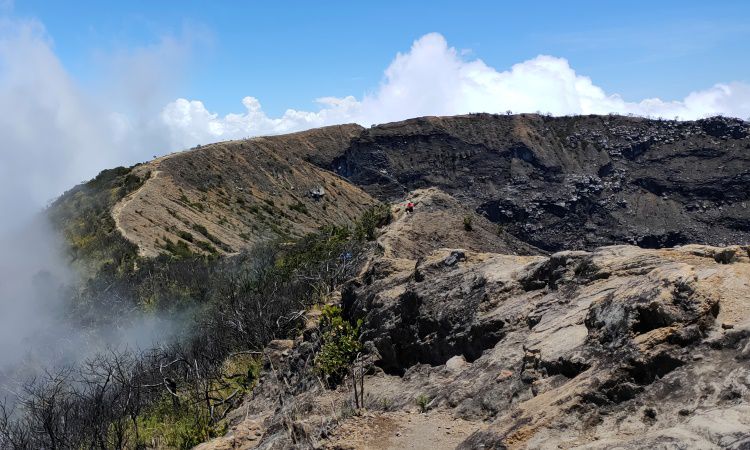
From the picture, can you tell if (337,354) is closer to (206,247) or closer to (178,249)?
(178,249)

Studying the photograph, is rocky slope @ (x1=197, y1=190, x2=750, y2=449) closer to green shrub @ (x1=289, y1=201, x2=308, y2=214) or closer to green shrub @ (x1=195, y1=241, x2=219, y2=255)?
green shrub @ (x1=195, y1=241, x2=219, y2=255)

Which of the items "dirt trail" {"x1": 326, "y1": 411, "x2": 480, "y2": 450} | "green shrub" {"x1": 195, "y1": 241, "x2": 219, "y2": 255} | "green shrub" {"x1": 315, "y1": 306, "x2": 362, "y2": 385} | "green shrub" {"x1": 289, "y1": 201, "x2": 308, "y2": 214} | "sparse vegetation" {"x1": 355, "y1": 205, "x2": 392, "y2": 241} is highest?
"green shrub" {"x1": 289, "y1": 201, "x2": 308, "y2": 214}

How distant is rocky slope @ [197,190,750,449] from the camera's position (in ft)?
20.0

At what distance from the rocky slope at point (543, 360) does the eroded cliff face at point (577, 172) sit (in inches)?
3953

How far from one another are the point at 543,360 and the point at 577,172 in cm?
11919

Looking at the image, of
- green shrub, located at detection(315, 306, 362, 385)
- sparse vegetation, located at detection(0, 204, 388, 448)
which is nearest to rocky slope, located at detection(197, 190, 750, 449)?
green shrub, located at detection(315, 306, 362, 385)

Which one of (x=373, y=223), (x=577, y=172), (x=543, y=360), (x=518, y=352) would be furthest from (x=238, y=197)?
(x=543, y=360)

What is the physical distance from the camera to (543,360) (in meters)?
8.30

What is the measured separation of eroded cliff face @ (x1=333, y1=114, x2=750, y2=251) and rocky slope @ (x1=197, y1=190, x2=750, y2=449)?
100394mm

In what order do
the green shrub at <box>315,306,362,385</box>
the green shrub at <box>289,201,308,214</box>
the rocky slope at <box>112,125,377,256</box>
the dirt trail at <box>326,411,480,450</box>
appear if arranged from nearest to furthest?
1. the dirt trail at <box>326,411,480,450</box>
2. the green shrub at <box>315,306,362,385</box>
3. the rocky slope at <box>112,125,377,256</box>
4. the green shrub at <box>289,201,308,214</box>

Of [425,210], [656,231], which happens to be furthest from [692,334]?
[656,231]

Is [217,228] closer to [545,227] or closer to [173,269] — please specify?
[173,269]

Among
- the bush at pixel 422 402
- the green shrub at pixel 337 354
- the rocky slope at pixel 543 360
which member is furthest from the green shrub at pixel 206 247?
the bush at pixel 422 402

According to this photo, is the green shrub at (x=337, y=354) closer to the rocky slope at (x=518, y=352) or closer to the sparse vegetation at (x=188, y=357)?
the sparse vegetation at (x=188, y=357)
